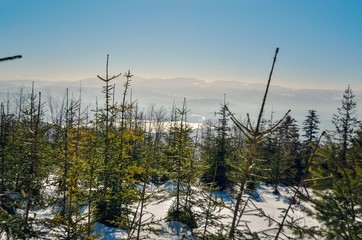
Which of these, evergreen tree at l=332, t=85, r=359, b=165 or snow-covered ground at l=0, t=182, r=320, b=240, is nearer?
snow-covered ground at l=0, t=182, r=320, b=240

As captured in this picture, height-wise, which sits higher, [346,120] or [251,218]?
[346,120]

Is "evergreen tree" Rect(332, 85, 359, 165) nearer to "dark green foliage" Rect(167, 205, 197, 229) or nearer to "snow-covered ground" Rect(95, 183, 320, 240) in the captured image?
"snow-covered ground" Rect(95, 183, 320, 240)

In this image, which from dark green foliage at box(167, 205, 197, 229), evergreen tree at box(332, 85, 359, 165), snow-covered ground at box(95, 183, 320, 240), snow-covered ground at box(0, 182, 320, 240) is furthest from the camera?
evergreen tree at box(332, 85, 359, 165)

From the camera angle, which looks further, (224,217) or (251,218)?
(251,218)

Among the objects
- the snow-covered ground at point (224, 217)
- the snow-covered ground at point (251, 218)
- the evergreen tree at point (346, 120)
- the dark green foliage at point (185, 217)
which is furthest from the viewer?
the evergreen tree at point (346, 120)

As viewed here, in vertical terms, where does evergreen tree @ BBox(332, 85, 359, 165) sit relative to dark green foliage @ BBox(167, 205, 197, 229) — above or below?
above

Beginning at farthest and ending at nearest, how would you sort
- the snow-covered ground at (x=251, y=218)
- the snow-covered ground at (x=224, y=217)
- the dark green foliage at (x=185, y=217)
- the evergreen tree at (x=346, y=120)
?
1. the evergreen tree at (x=346, y=120)
2. the dark green foliage at (x=185, y=217)
3. the snow-covered ground at (x=224, y=217)
4. the snow-covered ground at (x=251, y=218)

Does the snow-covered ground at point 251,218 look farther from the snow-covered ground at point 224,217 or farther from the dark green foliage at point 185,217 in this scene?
the dark green foliage at point 185,217

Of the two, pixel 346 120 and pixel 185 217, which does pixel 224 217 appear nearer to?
pixel 185 217

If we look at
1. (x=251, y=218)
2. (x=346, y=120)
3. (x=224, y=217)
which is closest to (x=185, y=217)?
(x=224, y=217)

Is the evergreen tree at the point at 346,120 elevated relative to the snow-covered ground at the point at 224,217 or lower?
elevated

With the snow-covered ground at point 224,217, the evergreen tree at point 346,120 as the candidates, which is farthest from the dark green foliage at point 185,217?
the evergreen tree at point 346,120

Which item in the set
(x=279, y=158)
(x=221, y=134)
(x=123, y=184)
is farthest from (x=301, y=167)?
(x=123, y=184)

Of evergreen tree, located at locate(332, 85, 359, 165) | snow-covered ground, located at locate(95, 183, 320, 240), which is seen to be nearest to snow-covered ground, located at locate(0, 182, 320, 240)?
snow-covered ground, located at locate(95, 183, 320, 240)
